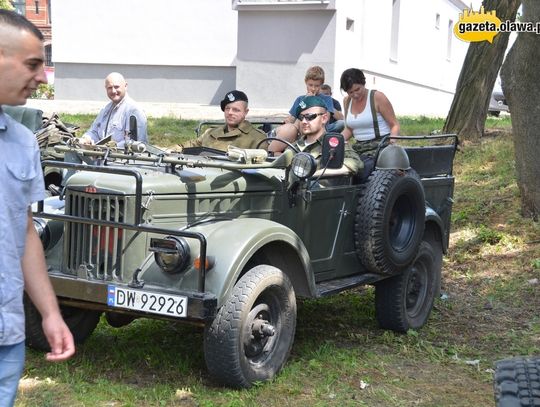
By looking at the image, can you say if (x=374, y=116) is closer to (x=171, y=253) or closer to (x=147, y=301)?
(x=171, y=253)

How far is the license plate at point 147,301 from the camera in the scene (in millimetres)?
4703

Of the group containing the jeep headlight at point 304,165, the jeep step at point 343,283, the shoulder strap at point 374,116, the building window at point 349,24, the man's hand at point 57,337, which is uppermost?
the building window at point 349,24

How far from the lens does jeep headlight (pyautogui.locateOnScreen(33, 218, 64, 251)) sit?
5.34 m

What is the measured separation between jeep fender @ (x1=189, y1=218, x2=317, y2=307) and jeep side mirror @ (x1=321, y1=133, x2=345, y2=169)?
572mm

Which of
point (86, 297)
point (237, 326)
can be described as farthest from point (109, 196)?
point (237, 326)

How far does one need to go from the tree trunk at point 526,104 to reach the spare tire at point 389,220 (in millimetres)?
3526

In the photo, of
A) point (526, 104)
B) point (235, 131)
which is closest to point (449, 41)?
point (526, 104)

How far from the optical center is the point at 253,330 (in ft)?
16.8

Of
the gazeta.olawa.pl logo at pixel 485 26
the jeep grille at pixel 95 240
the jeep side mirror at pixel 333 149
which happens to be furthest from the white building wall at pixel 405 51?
the jeep grille at pixel 95 240

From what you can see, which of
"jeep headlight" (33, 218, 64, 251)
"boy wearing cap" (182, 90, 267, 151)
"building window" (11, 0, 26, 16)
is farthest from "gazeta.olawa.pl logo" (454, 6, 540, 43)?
"building window" (11, 0, 26, 16)

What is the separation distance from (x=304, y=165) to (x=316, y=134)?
2.76 feet

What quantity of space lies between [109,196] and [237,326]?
1044 mm

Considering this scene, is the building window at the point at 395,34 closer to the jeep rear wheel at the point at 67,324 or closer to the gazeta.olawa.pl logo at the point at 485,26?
the gazeta.olawa.pl logo at the point at 485,26

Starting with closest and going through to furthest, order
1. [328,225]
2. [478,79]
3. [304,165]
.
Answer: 1. [304,165]
2. [328,225]
3. [478,79]
